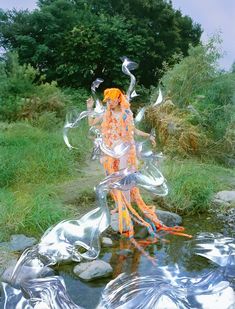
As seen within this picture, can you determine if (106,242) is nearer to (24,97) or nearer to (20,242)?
(20,242)

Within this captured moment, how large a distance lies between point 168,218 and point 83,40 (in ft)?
27.3

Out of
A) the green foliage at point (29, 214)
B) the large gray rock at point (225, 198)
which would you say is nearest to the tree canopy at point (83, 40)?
the large gray rock at point (225, 198)

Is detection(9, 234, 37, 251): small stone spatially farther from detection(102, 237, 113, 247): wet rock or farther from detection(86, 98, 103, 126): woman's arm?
detection(86, 98, 103, 126): woman's arm

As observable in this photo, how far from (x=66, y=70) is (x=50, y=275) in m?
9.31

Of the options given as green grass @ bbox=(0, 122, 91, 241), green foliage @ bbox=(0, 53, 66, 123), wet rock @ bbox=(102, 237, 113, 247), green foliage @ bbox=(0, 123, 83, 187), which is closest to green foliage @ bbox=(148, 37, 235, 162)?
green grass @ bbox=(0, 122, 91, 241)

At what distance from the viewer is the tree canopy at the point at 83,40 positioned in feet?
40.4

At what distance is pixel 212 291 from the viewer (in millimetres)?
3391

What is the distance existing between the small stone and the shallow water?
454 millimetres

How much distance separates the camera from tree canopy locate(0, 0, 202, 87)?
12320 mm

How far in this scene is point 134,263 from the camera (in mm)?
4008

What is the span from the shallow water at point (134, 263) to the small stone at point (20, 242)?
0.45 metres

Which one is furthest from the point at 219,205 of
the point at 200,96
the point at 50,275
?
the point at 200,96

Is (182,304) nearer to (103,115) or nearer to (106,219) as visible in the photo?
(106,219)

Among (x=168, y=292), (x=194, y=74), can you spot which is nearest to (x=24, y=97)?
(x=194, y=74)
